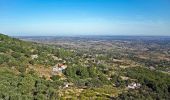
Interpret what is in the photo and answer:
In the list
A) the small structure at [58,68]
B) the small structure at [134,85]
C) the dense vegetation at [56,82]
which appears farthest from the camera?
the small structure at [58,68]

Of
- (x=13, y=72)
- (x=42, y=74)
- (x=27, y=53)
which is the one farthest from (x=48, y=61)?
(x=13, y=72)

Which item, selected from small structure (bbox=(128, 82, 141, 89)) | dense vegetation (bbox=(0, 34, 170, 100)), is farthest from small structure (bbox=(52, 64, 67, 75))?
small structure (bbox=(128, 82, 141, 89))

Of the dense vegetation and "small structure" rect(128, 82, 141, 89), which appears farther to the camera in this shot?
"small structure" rect(128, 82, 141, 89)

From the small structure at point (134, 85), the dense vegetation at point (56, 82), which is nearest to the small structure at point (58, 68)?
the dense vegetation at point (56, 82)

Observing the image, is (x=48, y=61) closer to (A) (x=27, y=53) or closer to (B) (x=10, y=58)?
(A) (x=27, y=53)

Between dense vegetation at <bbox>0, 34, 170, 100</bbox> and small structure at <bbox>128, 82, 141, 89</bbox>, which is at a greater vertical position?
dense vegetation at <bbox>0, 34, 170, 100</bbox>

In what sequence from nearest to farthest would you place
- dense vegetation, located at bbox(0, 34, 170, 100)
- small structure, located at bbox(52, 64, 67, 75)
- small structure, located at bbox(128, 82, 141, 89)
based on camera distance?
dense vegetation, located at bbox(0, 34, 170, 100) < small structure, located at bbox(128, 82, 141, 89) < small structure, located at bbox(52, 64, 67, 75)

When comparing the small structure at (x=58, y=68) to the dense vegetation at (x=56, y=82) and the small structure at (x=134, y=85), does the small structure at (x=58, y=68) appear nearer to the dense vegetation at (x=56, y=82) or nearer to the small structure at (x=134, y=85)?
the dense vegetation at (x=56, y=82)

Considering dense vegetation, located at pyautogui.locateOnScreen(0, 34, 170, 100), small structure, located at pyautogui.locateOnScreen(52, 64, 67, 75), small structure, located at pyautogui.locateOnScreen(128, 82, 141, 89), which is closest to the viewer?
dense vegetation, located at pyautogui.locateOnScreen(0, 34, 170, 100)

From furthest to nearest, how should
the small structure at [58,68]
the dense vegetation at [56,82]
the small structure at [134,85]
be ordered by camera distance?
the small structure at [58,68] → the small structure at [134,85] → the dense vegetation at [56,82]

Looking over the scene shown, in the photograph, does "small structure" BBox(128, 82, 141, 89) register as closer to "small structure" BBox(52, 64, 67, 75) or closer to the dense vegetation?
the dense vegetation

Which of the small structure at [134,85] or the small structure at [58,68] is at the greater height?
the small structure at [58,68]

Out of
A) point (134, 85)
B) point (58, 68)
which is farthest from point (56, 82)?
point (134, 85)
